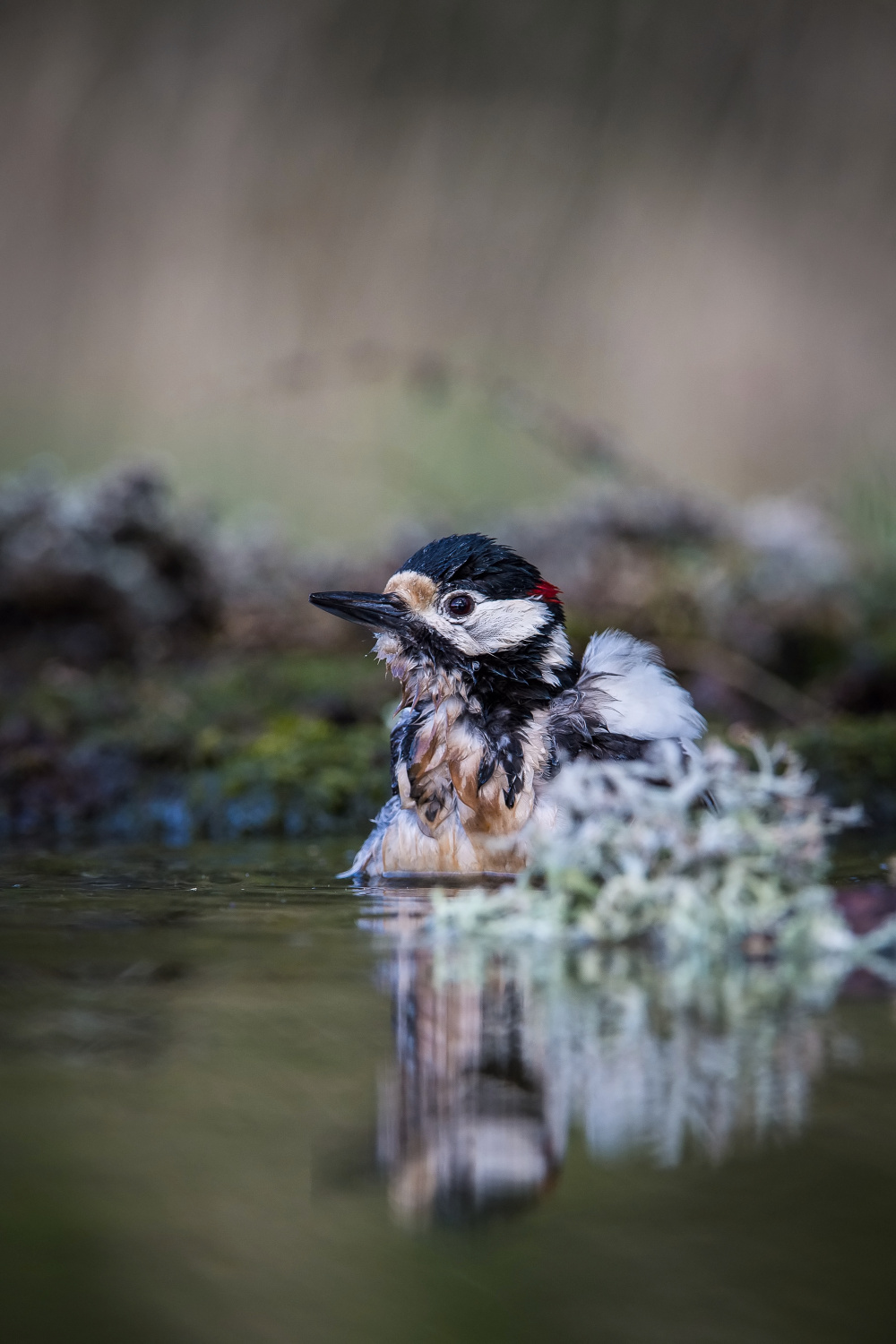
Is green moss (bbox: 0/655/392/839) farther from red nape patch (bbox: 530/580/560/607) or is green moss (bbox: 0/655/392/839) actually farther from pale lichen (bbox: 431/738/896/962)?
pale lichen (bbox: 431/738/896/962)

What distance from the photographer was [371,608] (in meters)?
3.35

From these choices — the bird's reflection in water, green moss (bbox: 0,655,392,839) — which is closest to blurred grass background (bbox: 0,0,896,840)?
green moss (bbox: 0,655,392,839)

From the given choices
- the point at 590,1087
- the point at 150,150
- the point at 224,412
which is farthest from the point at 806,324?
the point at 590,1087

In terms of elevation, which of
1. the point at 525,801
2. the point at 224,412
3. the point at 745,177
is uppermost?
the point at 745,177

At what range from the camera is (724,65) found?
905 centimetres

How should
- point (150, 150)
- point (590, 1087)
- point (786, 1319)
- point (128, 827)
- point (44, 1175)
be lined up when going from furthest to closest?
point (150, 150) → point (128, 827) → point (590, 1087) → point (44, 1175) → point (786, 1319)

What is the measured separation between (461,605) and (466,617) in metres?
0.04

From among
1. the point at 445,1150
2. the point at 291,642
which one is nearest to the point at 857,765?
the point at 291,642

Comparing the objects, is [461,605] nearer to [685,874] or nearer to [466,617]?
[466,617]

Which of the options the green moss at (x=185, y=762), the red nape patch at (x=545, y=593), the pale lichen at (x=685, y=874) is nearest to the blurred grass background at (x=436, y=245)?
the green moss at (x=185, y=762)

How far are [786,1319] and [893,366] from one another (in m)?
8.70

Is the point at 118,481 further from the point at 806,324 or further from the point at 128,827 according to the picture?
the point at 806,324

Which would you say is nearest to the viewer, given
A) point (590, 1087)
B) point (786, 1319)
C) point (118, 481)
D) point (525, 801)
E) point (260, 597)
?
point (786, 1319)

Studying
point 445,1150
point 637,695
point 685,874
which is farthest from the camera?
point 637,695
